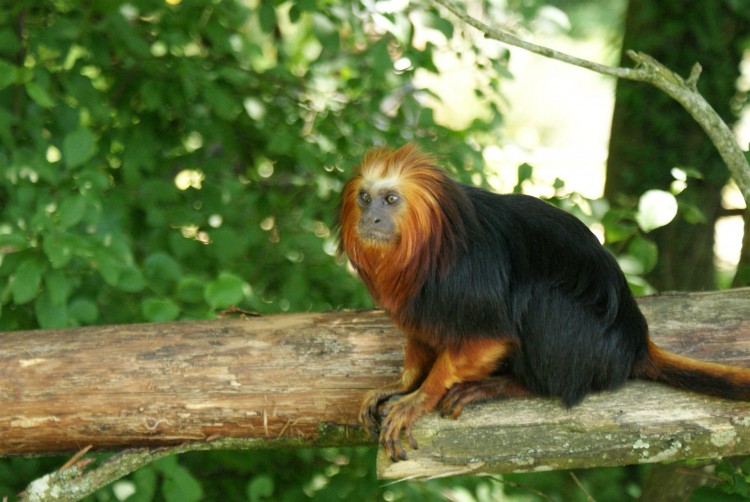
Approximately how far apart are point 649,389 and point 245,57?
333 centimetres

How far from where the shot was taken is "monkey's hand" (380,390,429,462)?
2941 millimetres

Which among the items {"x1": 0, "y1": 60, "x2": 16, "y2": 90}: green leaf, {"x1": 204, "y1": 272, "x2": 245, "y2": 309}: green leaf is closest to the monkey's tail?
{"x1": 204, "y1": 272, "x2": 245, "y2": 309}: green leaf

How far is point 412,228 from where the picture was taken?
3.13 meters

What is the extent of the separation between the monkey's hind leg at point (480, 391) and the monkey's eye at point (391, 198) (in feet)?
2.27

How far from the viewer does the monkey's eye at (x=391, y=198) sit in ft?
10.4

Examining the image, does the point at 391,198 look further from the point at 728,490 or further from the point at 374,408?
the point at 728,490

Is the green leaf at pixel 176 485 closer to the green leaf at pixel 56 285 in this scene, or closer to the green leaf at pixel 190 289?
the green leaf at pixel 190 289

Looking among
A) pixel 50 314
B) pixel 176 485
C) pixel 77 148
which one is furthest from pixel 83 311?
pixel 176 485

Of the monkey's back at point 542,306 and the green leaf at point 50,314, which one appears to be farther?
the green leaf at point 50,314

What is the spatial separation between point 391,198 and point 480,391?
0.75m

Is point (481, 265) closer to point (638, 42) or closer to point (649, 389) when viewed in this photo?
point (649, 389)

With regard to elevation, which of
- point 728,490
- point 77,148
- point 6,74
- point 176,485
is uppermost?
point 6,74

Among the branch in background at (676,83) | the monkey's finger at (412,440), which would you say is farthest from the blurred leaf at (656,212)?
the monkey's finger at (412,440)

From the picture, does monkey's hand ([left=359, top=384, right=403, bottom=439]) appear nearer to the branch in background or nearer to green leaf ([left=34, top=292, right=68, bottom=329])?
green leaf ([left=34, top=292, right=68, bottom=329])
